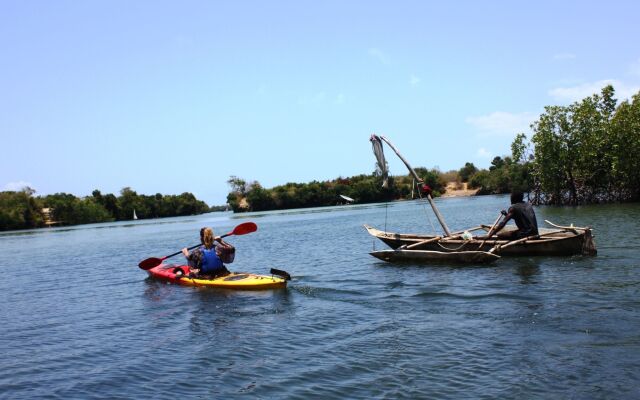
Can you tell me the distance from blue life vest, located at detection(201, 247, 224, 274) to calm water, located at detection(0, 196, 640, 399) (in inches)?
28.3

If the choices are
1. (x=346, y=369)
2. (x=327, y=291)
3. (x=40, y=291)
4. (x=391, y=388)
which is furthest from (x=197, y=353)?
(x=40, y=291)

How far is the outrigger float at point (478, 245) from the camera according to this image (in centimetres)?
1807

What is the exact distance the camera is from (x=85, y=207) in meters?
127

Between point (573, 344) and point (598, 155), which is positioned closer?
point (573, 344)

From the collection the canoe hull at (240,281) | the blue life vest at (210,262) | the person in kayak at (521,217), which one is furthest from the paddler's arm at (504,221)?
the blue life vest at (210,262)

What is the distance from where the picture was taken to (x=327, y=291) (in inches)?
629

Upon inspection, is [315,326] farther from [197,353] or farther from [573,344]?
[573,344]

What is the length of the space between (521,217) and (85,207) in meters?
127

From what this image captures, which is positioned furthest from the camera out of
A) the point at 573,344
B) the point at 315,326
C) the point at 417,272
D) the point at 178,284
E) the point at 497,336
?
the point at 178,284

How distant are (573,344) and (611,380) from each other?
5.43ft

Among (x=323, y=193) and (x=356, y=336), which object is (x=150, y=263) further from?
(x=323, y=193)

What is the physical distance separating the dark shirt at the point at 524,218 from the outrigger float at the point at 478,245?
0.87 ft

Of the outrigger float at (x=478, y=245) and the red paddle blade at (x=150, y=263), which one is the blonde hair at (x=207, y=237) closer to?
the red paddle blade at (x=150, y=263)

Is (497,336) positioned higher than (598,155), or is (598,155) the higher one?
(598,155)
